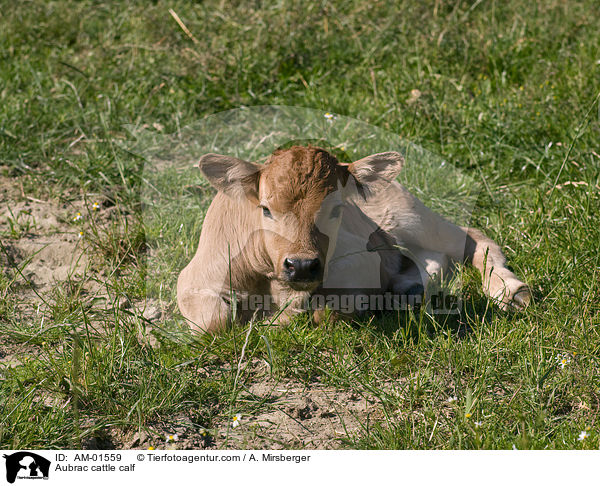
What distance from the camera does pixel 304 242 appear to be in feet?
15.6

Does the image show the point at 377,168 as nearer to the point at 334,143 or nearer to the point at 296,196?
the point at 296,196

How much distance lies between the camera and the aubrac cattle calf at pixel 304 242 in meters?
4.84

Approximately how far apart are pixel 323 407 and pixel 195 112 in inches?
185

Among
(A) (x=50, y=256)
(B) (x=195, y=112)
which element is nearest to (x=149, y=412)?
(A) (x=50, y=256)

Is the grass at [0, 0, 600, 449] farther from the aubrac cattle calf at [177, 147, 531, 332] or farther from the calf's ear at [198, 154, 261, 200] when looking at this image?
the calf's ear at [198, 154, 261, 200]

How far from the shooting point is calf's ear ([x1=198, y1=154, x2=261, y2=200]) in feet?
16.4

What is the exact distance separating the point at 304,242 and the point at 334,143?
3055mm

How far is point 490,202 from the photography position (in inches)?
272

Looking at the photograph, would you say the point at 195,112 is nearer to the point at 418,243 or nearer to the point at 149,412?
the point at 418,243
